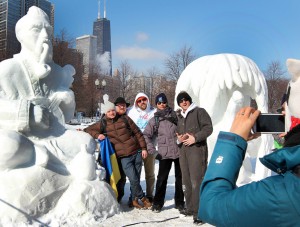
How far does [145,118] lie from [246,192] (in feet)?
13.9

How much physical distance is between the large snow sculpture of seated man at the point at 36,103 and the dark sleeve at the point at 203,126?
1325mm

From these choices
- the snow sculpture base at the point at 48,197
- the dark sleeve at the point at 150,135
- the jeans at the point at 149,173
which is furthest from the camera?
the jeans at the point at 149,173

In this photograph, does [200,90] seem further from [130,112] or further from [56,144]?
[56,144]

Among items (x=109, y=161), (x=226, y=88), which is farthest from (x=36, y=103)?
(x=226, y=88)

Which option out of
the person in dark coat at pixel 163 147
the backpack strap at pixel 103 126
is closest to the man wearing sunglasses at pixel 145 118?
the person in dark coat at pixel 163 147

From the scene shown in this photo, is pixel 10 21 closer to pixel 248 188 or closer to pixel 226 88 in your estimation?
pixel 226 88

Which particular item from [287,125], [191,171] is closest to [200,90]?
[191,171]

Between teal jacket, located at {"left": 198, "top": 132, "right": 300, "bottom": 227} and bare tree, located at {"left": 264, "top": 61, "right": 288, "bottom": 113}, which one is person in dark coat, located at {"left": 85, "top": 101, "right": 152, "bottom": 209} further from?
bare tree, located at {"left": 264, "top": 61, "right": 288, "bottom": 113}

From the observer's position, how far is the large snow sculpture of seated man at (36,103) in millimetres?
3383

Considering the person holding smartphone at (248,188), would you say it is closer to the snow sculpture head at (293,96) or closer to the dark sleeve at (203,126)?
the snow sculpture head at (293,96)

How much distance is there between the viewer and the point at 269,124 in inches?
46.6

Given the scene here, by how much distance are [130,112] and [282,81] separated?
17821mm

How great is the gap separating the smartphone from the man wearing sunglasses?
3.68m

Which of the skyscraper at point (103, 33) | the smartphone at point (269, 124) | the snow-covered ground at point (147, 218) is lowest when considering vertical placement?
the snow-covered ground at point (147, 218)
